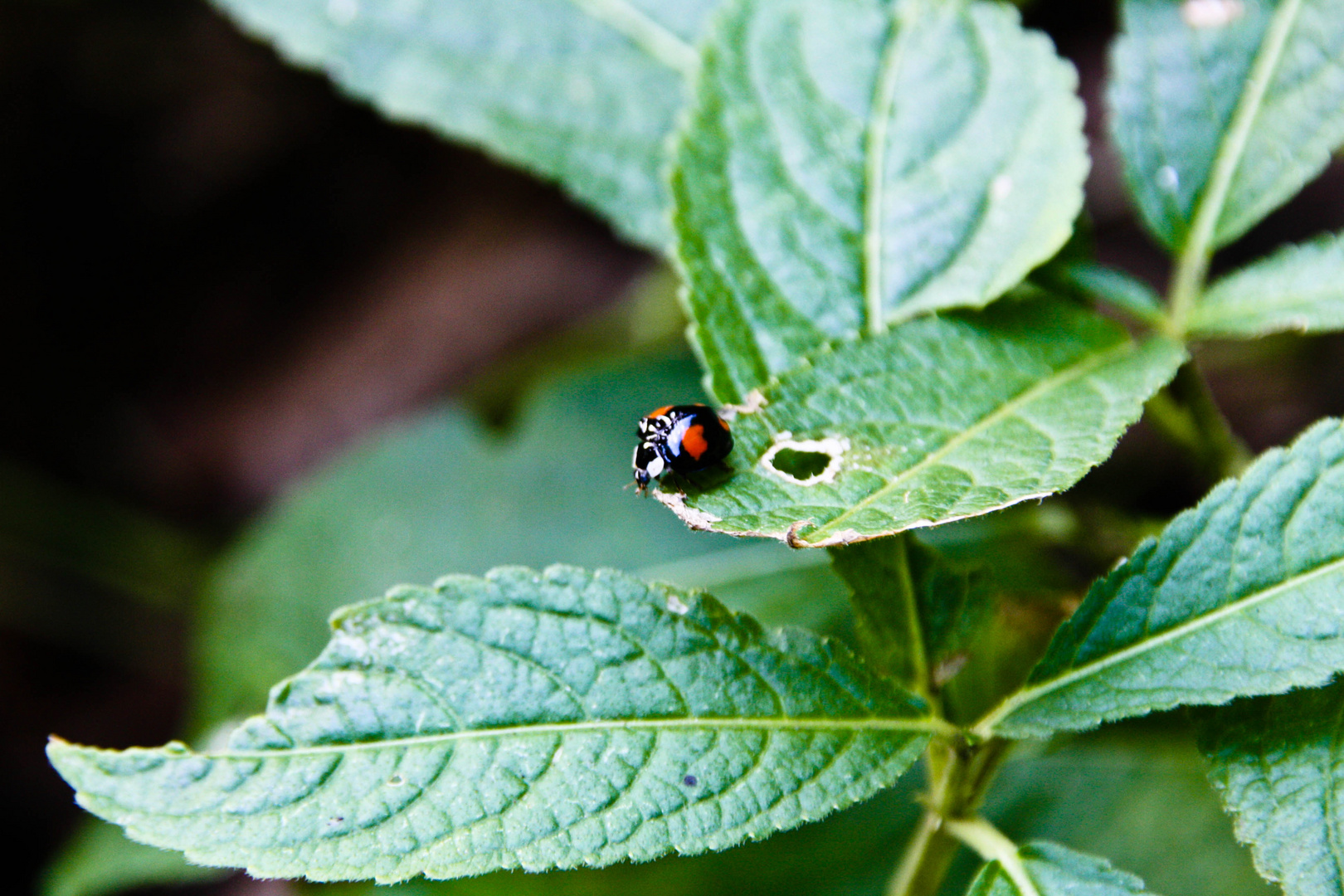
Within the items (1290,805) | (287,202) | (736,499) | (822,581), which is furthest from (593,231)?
(1290,805)

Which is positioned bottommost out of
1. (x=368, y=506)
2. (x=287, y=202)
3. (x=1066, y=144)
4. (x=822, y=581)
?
(x=822, y=581)

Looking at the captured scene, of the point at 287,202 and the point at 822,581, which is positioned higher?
the point at 287,202

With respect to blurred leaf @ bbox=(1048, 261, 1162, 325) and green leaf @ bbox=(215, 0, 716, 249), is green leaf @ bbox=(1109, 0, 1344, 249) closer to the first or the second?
blurred leaf @ bbox=(1048, 261, 1162, 325)

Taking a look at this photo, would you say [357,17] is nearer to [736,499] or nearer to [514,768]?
[736,499]

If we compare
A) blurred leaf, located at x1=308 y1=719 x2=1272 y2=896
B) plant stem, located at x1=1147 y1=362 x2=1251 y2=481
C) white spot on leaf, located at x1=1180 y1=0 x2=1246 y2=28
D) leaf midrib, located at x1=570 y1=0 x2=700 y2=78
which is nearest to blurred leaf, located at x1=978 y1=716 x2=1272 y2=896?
blurred leaf, located at x1=308 y1=719 x2=1272 y2=896

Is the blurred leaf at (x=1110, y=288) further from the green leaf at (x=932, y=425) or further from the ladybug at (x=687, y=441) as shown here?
the ladybug at (x=687, y=441)

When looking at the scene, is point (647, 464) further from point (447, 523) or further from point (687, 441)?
point (447, 523)
